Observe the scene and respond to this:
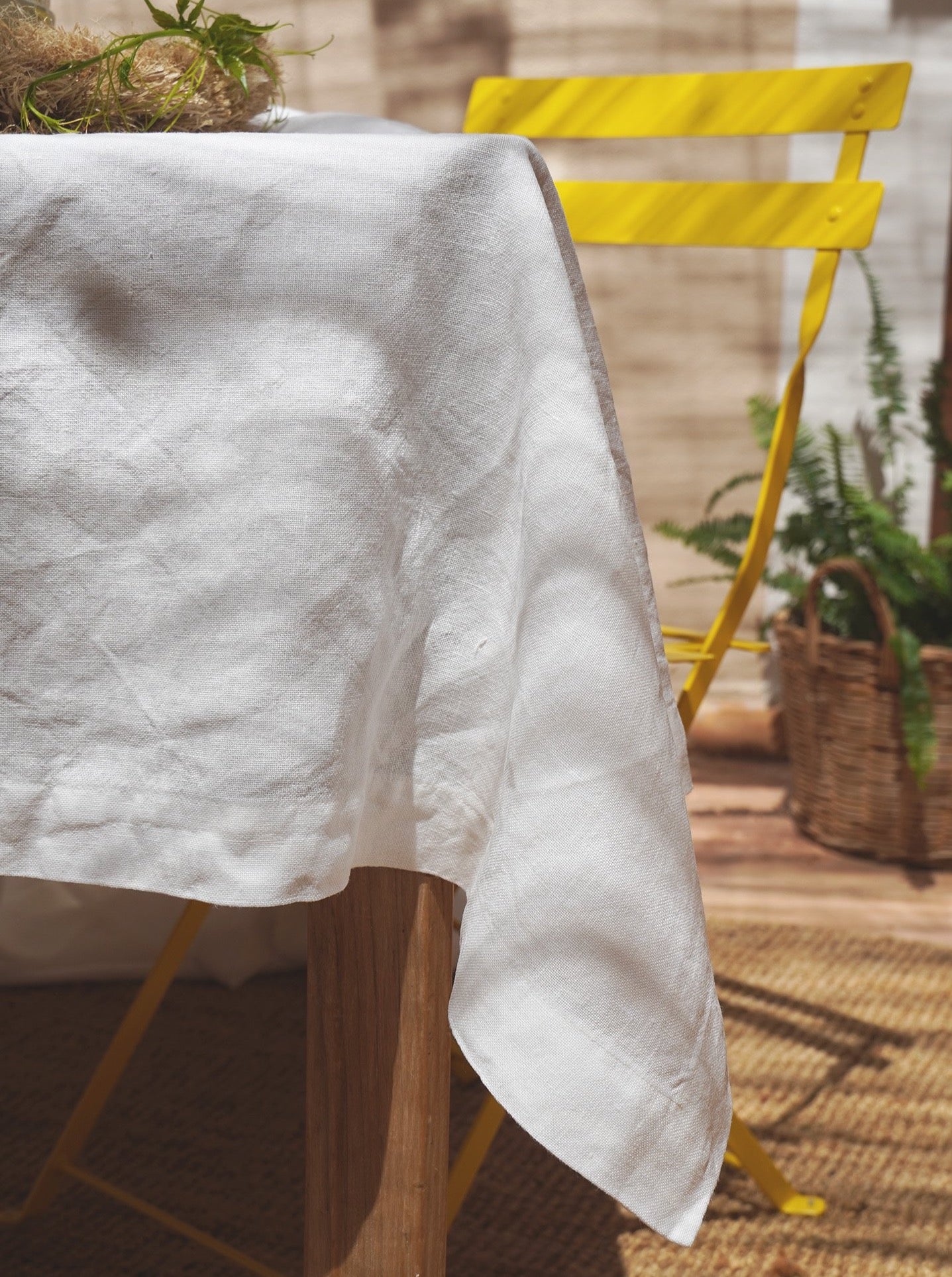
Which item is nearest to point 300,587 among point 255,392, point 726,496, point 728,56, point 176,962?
point 255,392

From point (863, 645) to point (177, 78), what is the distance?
5.70 ft

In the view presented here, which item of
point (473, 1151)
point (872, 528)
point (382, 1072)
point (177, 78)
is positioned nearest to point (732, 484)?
point (872, 528)

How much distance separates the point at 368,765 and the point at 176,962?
60 centimetres

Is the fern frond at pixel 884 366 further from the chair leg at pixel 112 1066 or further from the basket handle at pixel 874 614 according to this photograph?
the chair leg at pixel 112 1066

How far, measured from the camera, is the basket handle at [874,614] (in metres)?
2.25

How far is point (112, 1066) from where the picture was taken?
48.4 inches

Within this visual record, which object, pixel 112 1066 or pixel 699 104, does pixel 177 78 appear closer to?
pixel 699 104

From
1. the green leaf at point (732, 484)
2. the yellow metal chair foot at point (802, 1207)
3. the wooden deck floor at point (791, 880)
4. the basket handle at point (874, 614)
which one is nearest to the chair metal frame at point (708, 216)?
the yellow metal chair foot at point (802, 1207)

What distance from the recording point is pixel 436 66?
9.64 ft

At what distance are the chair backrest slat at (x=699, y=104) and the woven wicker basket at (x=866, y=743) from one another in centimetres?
114

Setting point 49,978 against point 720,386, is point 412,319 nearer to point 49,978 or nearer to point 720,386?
point 49,978

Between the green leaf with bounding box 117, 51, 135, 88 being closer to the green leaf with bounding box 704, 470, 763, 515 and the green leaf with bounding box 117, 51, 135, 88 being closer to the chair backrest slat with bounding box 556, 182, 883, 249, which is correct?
the chair backrest slat with bounding box 556, 182, 883, 249

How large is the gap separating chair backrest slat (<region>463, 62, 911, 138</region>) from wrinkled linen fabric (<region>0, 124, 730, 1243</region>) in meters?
0.66

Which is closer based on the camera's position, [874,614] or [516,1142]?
[516,1142]
